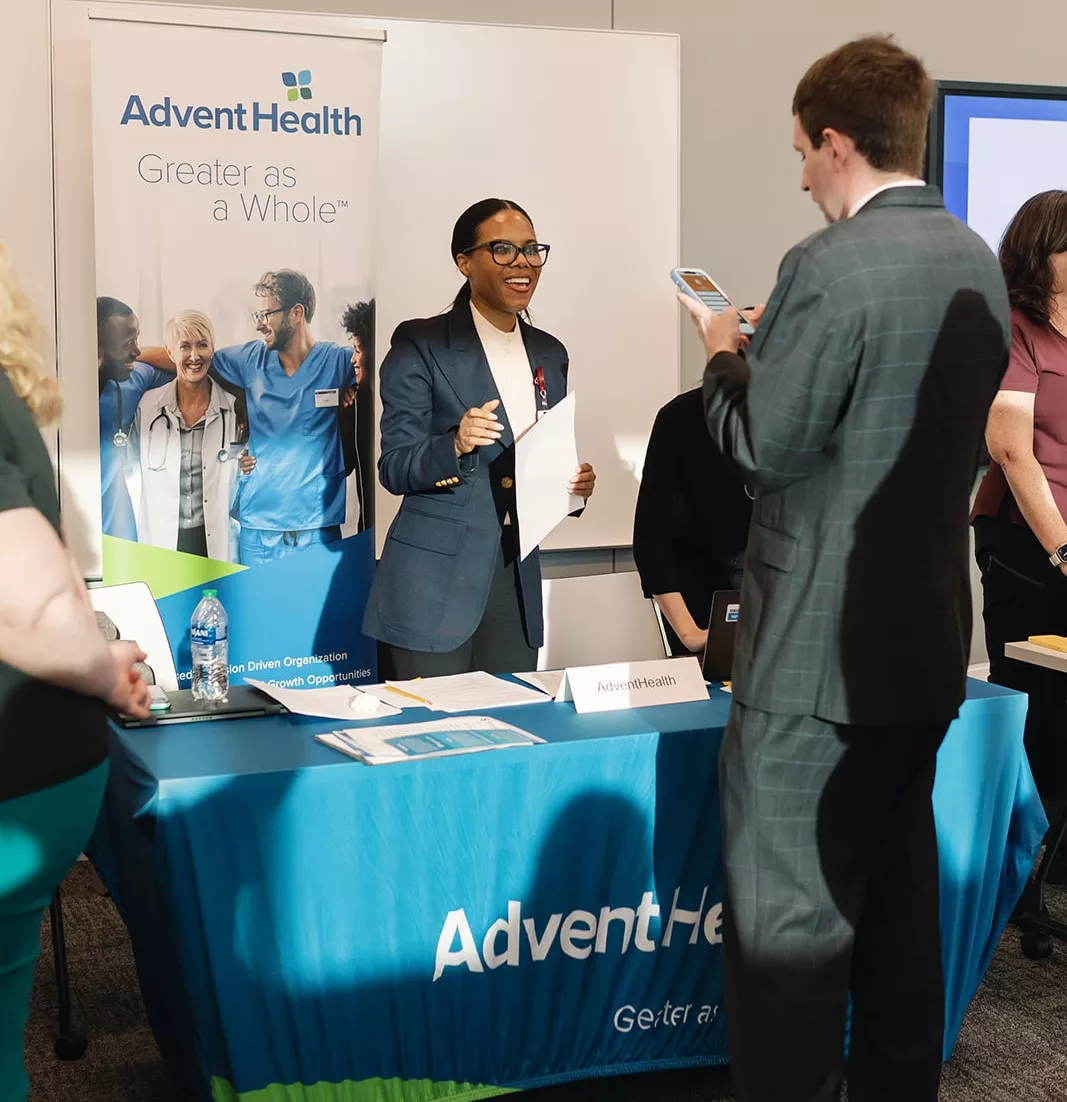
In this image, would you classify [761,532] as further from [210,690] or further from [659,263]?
[659,263]

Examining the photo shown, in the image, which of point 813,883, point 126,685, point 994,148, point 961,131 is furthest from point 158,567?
point 994,148

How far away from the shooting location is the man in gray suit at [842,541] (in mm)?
1669

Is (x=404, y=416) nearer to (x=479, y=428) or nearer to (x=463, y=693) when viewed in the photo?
(x=479, y=428)

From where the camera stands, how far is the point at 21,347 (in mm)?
1457

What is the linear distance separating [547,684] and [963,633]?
0.91 meters

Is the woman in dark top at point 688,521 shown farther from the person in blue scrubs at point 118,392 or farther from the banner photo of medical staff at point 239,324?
the person in blue scrubs at point 118,392

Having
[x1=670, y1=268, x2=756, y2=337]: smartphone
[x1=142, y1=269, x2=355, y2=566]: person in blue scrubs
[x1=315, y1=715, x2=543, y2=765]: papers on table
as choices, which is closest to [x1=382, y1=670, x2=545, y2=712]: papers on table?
[x1=315, y1=715, x2=543, y2=765]: papers on table

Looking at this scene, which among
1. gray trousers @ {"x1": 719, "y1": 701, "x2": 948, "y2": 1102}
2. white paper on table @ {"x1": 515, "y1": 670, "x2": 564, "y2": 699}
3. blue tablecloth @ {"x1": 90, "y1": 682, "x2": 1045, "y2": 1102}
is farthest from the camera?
white paper on table @ {"x1": 515, "y1": 670, "x2": 564, "y2": 699}

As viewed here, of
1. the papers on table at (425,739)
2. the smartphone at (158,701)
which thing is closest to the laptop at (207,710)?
the smartphone at (158,701)

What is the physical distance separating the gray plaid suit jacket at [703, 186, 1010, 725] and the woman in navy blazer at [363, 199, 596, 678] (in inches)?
43.5

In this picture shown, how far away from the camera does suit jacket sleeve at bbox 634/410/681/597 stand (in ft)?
9.30

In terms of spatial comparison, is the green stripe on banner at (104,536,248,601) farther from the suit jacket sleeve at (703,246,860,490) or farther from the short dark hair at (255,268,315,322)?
the suit jacket sleeve at (703,246,860,490)

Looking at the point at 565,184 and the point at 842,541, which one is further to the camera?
the point at 565,184

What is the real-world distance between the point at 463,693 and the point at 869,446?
39.3 inches
